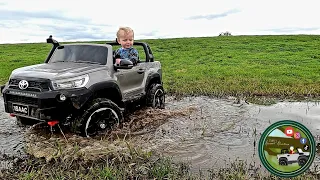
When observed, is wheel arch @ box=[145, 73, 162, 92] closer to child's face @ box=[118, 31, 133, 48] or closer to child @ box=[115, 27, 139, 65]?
child @ box=[115, 27, 139, 65]

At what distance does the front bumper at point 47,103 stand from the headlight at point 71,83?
0.31ft

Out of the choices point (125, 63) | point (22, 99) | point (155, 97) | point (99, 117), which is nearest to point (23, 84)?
point (22, 99)

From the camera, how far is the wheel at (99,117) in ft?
20.0

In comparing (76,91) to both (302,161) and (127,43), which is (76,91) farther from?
(302,161)

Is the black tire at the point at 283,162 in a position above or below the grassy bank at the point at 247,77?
above

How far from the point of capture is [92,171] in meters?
4.57

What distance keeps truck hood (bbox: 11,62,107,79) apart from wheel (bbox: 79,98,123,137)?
62 centimetres

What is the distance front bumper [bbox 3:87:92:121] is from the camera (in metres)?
5.78

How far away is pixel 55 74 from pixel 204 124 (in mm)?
3295

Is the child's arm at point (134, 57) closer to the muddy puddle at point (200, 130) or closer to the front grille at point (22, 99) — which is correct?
the muddy puddle at point (200, 130)

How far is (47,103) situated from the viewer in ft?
19.0

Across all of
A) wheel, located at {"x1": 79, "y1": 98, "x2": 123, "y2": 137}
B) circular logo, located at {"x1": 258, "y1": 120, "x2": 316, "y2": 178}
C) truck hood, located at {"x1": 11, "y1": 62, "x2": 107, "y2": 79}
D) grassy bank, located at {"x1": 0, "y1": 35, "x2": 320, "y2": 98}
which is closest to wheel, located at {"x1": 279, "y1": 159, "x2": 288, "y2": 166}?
circular logo, located at {"x1": 258, "y1": 120, "x2": 316, "y2": 178}

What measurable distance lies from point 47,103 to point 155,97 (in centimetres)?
351

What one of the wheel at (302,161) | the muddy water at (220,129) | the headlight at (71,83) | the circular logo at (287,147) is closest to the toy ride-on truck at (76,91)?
the headlight at (71,83)
